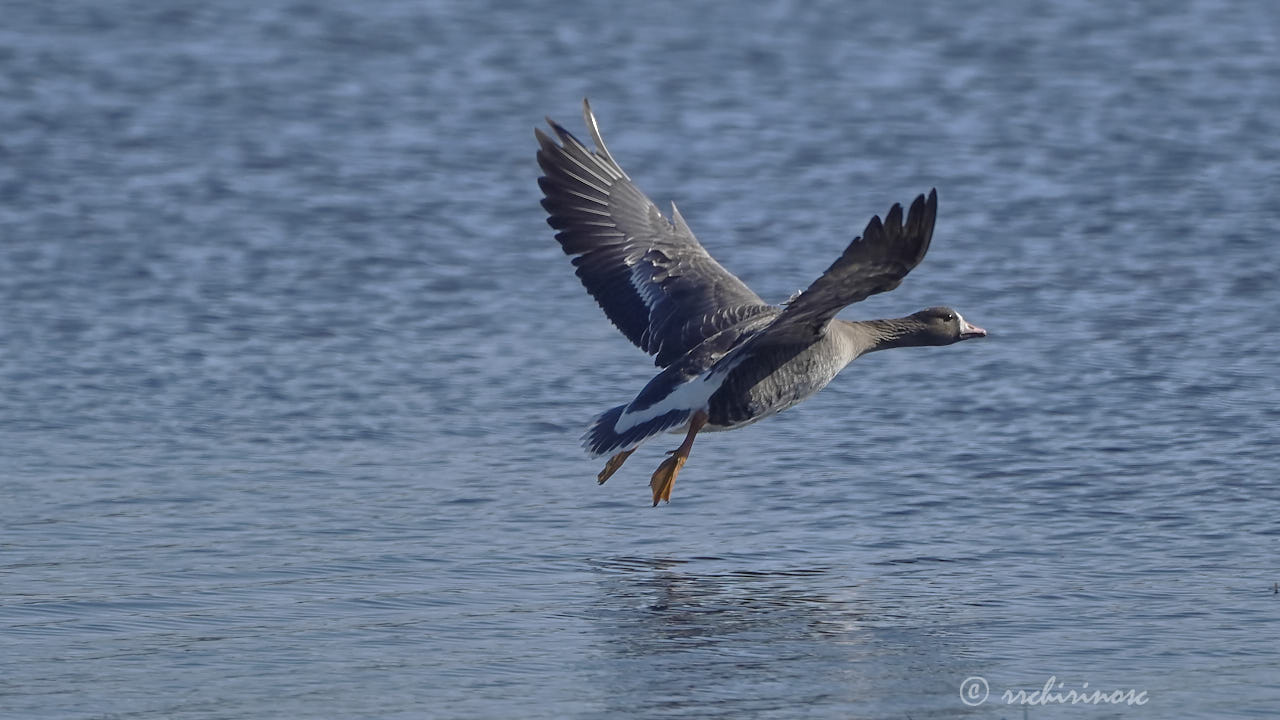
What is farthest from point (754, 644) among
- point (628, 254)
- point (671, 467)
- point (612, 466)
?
point (628, 254)

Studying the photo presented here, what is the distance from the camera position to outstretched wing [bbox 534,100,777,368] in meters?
9.98

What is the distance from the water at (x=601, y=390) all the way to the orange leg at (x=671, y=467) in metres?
0.25

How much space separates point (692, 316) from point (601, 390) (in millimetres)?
1908

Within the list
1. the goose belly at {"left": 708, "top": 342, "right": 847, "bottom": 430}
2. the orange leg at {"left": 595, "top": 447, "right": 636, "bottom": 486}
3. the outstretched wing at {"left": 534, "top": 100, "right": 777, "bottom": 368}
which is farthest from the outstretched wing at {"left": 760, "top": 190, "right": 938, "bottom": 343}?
the outstretched wing at {"left": 534, "top": 100, "right": 777, "bottom": 368}

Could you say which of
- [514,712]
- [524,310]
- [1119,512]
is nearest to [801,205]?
[524,310]

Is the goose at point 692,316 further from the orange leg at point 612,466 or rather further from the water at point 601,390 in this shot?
the water at point 601,390

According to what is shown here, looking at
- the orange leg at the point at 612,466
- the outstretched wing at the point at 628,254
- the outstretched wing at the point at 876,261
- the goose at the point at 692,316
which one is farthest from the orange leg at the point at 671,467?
the outstretched wing at the point at 876,261

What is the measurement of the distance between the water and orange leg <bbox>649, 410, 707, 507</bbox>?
0.25 metres

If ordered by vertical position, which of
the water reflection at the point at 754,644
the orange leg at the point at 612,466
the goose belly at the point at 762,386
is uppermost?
the goose belly at the point at 762,386

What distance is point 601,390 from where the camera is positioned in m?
11.7

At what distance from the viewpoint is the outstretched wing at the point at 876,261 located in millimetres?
7555

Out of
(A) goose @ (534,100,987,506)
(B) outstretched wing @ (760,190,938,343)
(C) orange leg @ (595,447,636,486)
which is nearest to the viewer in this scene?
(B) outstretched wing @ (760,190,938,343)

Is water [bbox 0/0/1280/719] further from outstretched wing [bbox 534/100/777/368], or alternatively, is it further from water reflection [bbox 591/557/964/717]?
outstretched wing [bbox 534/100/777/368]

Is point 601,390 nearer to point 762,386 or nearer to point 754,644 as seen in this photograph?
point 762,386
